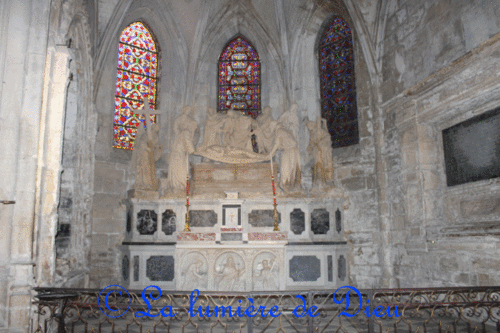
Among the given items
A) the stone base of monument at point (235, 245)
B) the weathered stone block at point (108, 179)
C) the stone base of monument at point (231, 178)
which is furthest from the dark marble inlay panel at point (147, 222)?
the weathered stone block at point (108, 179)

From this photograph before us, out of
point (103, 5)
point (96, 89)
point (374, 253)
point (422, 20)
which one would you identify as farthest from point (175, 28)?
point (374, 253)

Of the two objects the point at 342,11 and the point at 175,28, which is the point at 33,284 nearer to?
the point at 175,28

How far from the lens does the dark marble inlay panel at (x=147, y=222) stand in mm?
10258

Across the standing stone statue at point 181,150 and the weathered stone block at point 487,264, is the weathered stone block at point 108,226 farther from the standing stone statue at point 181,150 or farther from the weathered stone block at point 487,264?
the weathered stone block at point 487,264

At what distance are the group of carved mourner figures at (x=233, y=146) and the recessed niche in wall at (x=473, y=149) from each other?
3.04 meters

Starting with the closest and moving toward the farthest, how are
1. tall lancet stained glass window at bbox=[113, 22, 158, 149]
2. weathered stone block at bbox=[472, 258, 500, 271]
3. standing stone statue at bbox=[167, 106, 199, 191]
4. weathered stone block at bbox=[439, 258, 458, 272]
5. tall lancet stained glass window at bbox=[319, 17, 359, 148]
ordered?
weathered stone block at bbox=[472, 258, 500, 271], weathered stone block at bbox=[439, 258, 458, 272], standing stone statue at bbox=[167, 106, 199, 191], tall lancet stained glass window at bbox=[319, 17, 359, 148], tall lancet stained glass window at bbox=[113, 22, 158, 149]

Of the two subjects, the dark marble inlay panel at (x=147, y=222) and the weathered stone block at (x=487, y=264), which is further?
the dark marble inlay panel at (x=147, y=222)

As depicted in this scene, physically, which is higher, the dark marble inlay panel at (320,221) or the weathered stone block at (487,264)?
the dark marble inlay panel at (320,221)

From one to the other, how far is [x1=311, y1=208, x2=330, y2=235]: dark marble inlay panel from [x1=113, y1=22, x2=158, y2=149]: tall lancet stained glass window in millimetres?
5690

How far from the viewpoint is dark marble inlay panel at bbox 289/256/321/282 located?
9.62 metres

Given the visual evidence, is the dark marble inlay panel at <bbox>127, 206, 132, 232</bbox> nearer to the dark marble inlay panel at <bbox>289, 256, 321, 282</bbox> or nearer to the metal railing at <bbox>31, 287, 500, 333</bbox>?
the metal railing at <bbox>31, 287, 500, 333</bbox>

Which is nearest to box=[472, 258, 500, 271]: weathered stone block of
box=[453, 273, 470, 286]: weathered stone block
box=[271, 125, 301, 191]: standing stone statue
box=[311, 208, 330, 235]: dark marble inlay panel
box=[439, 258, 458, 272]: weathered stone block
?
box=[453, 273, 470, 286]: weathered stone block

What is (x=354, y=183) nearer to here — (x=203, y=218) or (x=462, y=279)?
(x=462, y=279)

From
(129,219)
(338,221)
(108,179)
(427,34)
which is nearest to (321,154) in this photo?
(338,221)
